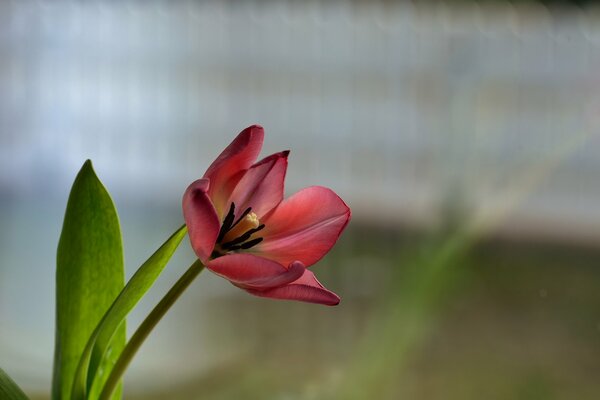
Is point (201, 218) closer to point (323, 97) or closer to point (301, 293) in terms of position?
point (301, 293)

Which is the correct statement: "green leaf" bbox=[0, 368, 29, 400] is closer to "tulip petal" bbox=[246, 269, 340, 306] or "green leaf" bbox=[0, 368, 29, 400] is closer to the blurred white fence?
"tulip petal" bbox=[246, 269, 340, 306]

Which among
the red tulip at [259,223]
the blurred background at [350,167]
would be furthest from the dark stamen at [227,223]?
the blurred background at [350,167]

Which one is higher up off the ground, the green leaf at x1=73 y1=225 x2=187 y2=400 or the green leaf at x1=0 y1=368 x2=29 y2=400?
the green leaf at x1=73 y1=225 x2=187 y2=400

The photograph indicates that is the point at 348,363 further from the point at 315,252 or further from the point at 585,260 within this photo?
the point at 315,252

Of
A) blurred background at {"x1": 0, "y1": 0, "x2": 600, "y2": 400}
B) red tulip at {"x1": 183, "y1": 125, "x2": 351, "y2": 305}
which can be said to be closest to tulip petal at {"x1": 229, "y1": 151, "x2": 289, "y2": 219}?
red tulip at {"x1": 183, "y1": 125, "x2": 351, "y2": 305}

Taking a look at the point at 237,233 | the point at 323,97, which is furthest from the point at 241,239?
the point at 323,97

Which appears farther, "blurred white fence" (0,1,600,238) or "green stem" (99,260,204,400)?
"blurred white fence" (0,1,600,238)

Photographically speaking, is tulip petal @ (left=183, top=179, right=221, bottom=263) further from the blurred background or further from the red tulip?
the blurred background

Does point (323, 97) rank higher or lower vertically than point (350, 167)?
higher
